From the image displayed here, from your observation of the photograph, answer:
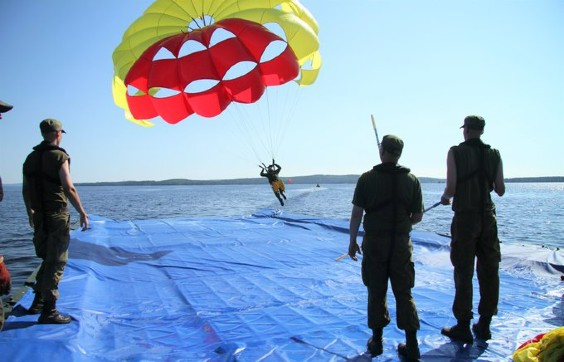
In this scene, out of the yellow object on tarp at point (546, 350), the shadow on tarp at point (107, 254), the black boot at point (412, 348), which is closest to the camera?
the yellow object on tarp at point (546, 350)

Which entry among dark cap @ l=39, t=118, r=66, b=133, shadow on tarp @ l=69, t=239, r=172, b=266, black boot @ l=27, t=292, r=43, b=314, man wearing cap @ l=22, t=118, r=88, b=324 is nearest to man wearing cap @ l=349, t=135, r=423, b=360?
man wearing cap @ l=22, t=118, r=88, b=324

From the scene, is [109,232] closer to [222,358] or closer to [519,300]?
[222,358]

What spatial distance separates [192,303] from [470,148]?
336 centimetres

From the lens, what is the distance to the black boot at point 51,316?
345 cm

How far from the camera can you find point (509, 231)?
56.0ft

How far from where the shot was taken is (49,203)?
3598 mm

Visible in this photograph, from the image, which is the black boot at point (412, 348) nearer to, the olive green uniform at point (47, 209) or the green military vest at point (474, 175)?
the green military vest at point (474, 175)

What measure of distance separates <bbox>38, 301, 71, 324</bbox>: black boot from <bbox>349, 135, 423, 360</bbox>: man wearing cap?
2.82m

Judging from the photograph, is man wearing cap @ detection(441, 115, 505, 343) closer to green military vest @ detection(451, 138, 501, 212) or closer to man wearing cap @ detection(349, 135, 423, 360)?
green military vest @ detection(451, 138, 501, 212)

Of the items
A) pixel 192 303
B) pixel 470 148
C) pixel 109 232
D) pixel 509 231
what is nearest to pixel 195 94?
pixel 109 232

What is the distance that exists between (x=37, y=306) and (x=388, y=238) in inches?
140

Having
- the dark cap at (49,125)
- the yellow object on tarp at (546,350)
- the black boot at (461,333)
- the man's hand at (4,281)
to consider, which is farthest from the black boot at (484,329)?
the dark cap at (49,125)

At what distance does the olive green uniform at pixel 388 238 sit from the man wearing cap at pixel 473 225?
572 mm


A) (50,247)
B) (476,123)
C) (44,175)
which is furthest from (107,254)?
(476,123)
